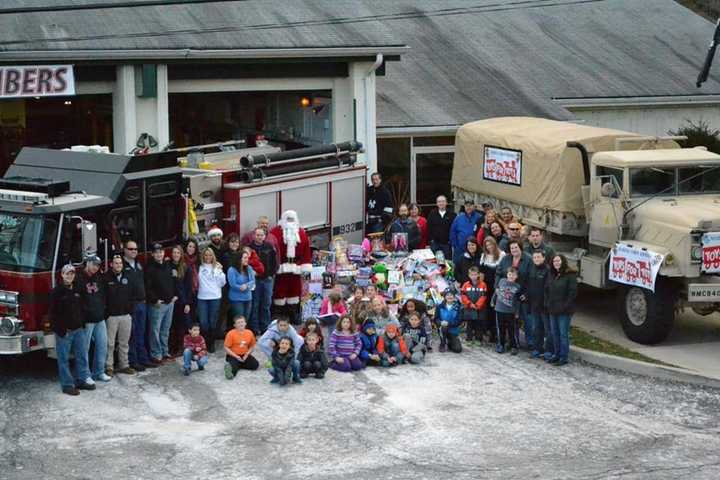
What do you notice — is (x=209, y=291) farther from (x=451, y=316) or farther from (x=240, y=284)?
(x=451, y=316)

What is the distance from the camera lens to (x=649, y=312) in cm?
1798

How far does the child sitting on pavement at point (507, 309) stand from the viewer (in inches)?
692

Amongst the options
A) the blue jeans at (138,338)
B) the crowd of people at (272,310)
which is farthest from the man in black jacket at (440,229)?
the blue jeans at (138,338)

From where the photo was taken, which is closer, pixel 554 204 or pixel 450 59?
pixel 554 204

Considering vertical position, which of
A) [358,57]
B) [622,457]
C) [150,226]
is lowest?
[622,457]

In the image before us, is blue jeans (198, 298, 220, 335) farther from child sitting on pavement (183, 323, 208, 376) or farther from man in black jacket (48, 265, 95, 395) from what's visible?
man in black jacket (48, 265, 95, 395)

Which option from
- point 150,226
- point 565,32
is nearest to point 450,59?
point 565,32

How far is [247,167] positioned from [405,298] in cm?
288

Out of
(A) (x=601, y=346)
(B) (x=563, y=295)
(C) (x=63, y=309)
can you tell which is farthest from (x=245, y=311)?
(A) (x=601, y=346)

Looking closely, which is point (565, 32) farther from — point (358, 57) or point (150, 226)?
point (150, 226)

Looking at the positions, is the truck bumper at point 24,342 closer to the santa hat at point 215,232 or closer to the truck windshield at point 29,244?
the truck windshield at point 29,244

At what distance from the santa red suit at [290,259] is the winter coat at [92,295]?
3634 millimetres

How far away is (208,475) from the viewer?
12734mm

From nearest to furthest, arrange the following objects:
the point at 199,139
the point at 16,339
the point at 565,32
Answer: the point at 16,339 < the point at 199,139 < the point at 565,32
